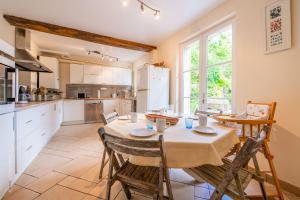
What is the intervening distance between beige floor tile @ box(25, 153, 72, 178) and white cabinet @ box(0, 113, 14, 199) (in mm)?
360

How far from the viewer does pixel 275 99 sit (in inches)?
71.5

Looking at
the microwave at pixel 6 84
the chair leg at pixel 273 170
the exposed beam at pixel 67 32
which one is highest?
the exposed beam at pixel 67 32

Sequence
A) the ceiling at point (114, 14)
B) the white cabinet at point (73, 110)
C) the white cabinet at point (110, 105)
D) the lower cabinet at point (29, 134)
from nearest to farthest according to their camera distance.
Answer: the lower cabinet at point (29, 134) < the ceiling at point (114, 14) < the white cabinet at point (73, 110) < the white cabinet at point (110, 105)

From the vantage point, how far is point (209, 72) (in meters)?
2.89

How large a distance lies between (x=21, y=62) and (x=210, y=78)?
11.9ft

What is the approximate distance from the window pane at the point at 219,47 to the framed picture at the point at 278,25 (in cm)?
65

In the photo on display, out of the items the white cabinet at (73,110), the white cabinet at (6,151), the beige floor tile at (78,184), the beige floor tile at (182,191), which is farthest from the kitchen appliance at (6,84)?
the white cabinet at (73,110)

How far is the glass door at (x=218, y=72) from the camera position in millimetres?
2532

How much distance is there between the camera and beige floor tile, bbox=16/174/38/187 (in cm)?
180

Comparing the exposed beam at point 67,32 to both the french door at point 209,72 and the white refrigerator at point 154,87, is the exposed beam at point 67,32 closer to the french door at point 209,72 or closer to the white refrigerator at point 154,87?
the white refrigerator at point 154,87

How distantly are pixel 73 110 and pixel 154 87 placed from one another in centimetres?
295

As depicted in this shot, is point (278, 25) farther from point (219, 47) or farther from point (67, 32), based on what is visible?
point (67, 32)

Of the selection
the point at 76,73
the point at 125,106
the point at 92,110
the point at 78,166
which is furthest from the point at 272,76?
the point at 76,73

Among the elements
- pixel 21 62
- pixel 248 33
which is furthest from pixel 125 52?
pixel 248 33
